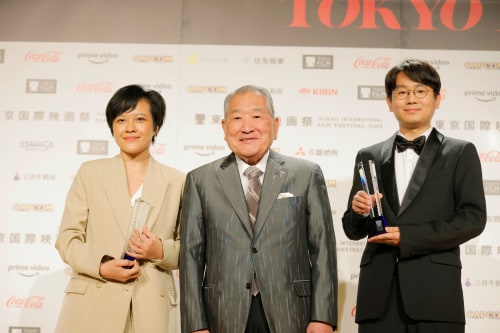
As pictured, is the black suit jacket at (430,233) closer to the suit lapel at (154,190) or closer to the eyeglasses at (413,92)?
the eyeglasses at (413,92)

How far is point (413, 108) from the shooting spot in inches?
109

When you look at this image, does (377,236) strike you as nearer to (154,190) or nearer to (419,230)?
(419,230)

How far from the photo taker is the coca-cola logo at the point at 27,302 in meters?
4.33

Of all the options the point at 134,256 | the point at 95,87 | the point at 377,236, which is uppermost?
the point at 95,87

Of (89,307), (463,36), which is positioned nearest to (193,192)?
(89,307)

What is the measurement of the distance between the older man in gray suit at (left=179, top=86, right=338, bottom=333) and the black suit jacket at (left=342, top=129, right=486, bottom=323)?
280 mm

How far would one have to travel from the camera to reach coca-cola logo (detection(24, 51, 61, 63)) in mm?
4621

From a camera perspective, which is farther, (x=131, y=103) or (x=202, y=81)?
(x=202, y=81)

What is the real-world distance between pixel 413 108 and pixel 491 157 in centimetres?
193

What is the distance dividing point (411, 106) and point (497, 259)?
2.04 m

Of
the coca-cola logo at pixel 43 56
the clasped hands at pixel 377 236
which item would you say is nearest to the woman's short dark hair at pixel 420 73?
the clasped hands at pixel 377 236

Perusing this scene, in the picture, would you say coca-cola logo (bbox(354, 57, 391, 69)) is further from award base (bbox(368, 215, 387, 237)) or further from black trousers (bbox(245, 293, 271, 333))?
black trousers (bbox(245, 293, 271, 333))

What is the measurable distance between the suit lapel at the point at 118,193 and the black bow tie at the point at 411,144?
133cm

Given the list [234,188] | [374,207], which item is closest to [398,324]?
[374,207]
